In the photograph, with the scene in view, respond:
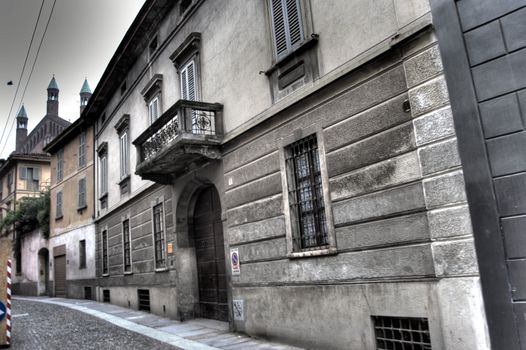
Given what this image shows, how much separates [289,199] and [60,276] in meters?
21.0

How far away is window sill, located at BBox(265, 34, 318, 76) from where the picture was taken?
24.2 ft

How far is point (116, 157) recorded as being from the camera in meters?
17.8

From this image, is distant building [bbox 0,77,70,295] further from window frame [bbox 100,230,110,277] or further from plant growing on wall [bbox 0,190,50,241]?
window frame [bbox 100,230,110,277]

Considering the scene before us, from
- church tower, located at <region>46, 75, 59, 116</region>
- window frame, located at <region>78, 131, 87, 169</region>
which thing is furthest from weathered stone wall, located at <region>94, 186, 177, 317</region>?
church tower, located at <region>46, 75, 59, 116</region>

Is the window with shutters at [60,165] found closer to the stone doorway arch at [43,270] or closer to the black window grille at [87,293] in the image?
the stone doorway arch at [43,270]

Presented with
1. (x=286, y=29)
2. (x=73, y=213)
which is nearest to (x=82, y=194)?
(x=73, y=213)

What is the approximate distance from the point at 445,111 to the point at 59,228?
23838 millimetres

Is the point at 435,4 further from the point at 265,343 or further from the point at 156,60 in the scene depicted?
the point at 156,60

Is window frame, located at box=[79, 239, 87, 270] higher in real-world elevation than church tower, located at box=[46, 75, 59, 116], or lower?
lower

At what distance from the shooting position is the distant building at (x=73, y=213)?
69.1 feet

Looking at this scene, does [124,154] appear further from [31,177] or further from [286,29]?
[31,177]

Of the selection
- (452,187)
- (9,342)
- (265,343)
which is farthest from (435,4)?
(9,342)

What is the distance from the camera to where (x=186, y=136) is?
372 inches

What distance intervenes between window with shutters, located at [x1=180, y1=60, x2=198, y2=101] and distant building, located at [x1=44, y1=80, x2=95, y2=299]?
1055 cm
